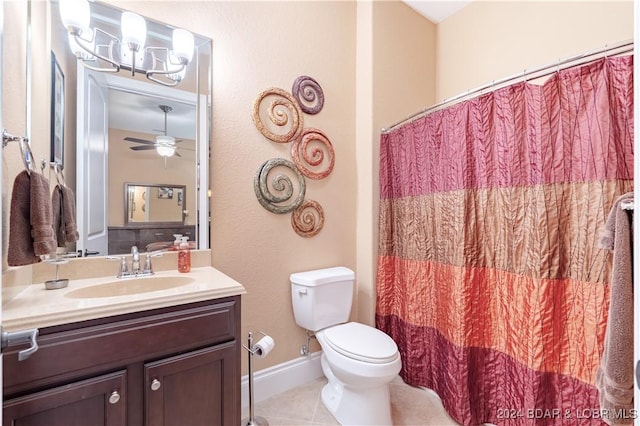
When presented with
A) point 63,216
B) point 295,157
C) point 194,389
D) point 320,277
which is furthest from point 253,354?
point 295,157

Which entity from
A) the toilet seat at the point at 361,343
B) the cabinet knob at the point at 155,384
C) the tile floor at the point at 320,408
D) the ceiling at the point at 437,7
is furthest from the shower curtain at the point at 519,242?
the cabinet knob at the point at 155,384

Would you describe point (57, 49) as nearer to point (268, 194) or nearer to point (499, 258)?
point (268, 194)

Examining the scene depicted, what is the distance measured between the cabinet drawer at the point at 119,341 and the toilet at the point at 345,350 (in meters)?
0.63

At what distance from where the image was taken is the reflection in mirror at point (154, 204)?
154cm

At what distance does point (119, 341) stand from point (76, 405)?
22cm

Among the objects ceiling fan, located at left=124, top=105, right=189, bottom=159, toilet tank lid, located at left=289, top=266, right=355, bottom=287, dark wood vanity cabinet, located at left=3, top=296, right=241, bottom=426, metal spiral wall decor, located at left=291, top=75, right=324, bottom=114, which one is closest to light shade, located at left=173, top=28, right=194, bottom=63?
ceiling fan, located at left=124, top=105, right=189, bottom=159

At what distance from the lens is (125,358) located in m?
1.05

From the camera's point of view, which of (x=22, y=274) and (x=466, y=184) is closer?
(x=22, y=274)

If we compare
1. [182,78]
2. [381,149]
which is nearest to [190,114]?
[182,78]

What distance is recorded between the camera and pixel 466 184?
1.63m

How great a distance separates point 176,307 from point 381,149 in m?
1.69

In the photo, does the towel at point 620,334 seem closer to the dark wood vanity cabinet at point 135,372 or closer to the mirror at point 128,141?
the dark wood vanity cabinet at point 135,372

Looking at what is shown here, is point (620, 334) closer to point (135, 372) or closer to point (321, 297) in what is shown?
point (321, 297)

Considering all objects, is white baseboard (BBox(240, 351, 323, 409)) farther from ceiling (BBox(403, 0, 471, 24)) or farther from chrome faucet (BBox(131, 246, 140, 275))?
ceiling (BBox(403, 0, 471, 24))
